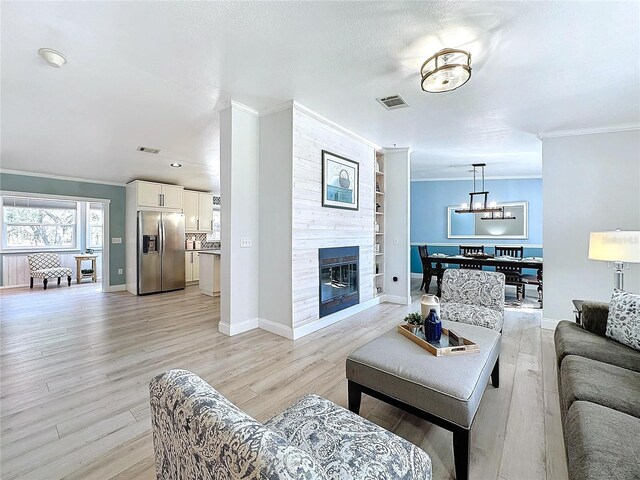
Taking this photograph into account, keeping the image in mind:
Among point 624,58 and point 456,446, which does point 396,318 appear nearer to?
point 456,446

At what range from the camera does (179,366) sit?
2691 mm

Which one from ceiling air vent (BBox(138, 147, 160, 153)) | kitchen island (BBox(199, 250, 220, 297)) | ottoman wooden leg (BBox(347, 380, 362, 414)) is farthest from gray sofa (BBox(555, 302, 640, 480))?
ceiling air vent (BBox(138, 147, 160, 153))

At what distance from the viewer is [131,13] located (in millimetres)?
1859

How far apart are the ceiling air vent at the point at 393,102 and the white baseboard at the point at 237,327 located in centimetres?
297

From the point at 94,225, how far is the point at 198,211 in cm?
363

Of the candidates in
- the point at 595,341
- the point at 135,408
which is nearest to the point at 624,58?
the point at 595,341

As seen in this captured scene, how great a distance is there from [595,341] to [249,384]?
8.51ft

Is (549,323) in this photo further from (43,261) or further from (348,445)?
(43,261)

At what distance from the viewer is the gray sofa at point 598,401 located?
41.8 inches

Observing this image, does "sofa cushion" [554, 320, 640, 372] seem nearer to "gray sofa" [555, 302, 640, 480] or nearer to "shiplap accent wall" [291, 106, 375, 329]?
"gray sofa" [555, 302, 640, 480]

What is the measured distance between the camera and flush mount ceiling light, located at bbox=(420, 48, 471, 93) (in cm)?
211

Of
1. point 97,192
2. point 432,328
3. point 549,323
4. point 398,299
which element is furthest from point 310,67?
point 97,192

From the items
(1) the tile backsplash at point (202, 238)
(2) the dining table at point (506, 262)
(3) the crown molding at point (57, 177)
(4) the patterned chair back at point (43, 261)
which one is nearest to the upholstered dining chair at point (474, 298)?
(2) the dining table at point (506, 262)

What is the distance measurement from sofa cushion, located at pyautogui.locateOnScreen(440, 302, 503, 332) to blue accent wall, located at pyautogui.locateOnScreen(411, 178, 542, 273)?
5.24 meters
